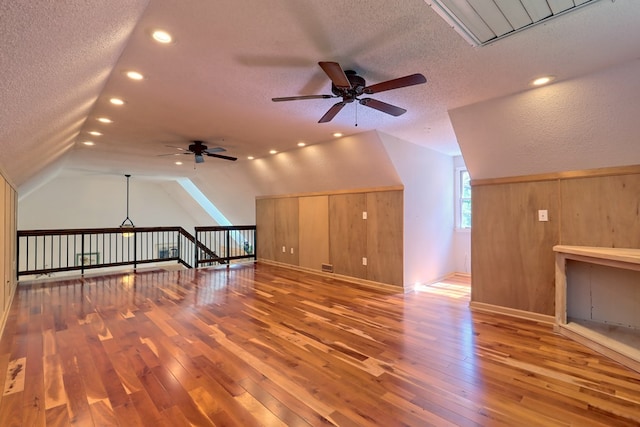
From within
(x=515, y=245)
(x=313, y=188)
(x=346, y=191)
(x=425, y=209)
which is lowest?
(x=515, y=245)

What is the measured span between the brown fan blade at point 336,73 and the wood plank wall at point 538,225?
270cm

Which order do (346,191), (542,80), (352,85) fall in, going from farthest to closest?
(346,191) → (542,80) → (352,85)

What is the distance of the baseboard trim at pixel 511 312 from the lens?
3508 mm

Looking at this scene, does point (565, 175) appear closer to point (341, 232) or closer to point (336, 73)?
point (336, 73)

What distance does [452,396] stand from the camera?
209cm

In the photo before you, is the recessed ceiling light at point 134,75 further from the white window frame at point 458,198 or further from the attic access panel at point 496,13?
the white window frame at point 458,198

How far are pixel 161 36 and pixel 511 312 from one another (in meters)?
4.61

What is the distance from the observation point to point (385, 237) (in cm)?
514

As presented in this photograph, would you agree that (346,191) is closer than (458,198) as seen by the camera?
Yes

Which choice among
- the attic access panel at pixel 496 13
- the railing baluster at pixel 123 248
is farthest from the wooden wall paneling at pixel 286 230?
the attic access panel at pixel 496 13

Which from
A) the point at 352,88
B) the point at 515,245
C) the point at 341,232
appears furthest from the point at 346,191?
the point at 352,88

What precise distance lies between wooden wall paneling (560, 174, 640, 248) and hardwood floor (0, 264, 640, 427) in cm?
113

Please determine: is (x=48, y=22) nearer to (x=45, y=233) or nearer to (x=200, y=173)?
(x=45, y=233)

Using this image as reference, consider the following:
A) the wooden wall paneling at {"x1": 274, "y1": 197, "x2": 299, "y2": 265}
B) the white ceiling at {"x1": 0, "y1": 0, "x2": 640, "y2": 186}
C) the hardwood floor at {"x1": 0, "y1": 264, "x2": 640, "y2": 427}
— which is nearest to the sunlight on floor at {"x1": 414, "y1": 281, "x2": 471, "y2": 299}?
the hardwood floor at {"x1": 0, "y1": 264, "x2": 640, "y2": 427}
